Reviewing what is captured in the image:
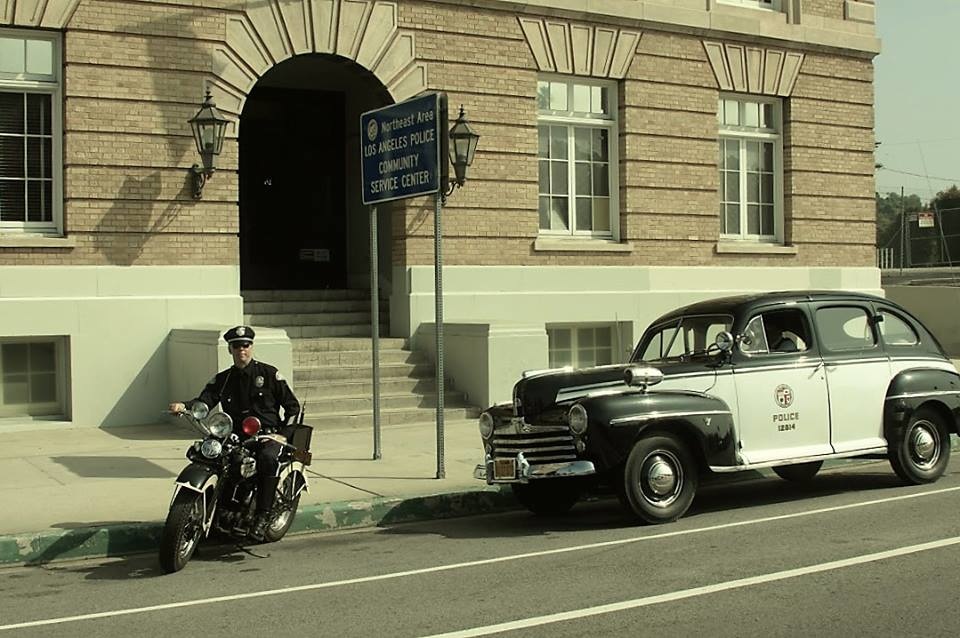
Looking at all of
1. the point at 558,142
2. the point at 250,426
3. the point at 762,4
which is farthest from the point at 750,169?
the point at 250,426

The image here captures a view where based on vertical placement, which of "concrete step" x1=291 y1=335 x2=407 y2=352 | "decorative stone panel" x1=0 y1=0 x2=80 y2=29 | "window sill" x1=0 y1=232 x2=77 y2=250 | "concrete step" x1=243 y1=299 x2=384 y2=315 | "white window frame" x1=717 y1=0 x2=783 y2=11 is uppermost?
"white window frame" x1=717 y1=0 x2=783 y2=11

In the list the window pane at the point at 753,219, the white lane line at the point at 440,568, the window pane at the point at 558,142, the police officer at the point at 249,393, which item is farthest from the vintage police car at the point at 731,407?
the window pane at the point at 753,219

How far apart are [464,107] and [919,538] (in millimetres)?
10399

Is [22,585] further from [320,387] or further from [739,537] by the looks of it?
[320,387]

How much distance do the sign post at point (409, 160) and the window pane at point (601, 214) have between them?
6884mm

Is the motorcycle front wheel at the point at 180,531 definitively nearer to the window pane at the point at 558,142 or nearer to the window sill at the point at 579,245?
the window sill at the point at 579,245

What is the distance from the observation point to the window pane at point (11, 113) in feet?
48.7

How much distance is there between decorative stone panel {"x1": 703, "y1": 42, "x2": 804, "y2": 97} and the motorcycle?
42.0ft

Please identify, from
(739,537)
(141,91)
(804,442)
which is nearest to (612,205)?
(141,91)

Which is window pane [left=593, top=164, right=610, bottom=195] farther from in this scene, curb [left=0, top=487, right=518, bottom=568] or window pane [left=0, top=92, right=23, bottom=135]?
curb [left=0, top=487, right=518, bottom=568]

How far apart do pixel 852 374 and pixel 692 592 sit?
4233 millimetres

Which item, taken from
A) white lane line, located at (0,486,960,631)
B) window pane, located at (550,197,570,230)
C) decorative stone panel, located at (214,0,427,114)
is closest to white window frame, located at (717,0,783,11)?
window pane, located at (550,197,570,230)

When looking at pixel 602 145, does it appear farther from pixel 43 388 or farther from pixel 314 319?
pixel 43 388

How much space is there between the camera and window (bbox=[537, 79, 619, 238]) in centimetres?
1831
